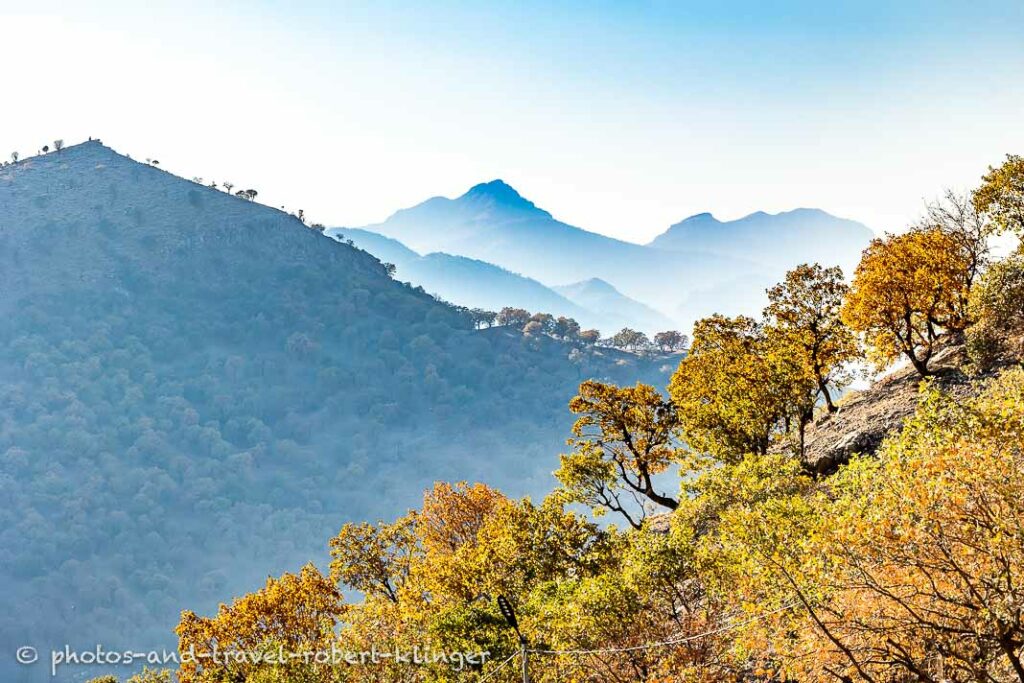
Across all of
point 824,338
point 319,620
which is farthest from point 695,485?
point 319,620

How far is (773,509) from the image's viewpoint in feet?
70.6

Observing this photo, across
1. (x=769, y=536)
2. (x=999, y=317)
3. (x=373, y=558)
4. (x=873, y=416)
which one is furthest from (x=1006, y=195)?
(x=373, y=558)

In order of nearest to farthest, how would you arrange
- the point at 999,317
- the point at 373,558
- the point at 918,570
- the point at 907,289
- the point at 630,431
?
1. the point at 918,570
2. the point at 999,317
3. the point at 907,289
4. the point at 630,431
5. the point at 373,558

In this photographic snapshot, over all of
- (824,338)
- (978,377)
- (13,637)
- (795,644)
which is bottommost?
(795,644)

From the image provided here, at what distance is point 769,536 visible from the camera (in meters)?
18.7

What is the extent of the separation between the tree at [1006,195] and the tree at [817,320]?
30.3ft

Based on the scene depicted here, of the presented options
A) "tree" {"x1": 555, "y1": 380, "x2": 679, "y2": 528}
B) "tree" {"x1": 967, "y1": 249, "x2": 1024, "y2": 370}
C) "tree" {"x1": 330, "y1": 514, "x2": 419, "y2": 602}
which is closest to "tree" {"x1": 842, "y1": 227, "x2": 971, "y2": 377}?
"tree" {"x1": 967, "y1": 249, "x2": 1024, "y2": 370}

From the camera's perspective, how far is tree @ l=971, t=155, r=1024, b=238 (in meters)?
41.9

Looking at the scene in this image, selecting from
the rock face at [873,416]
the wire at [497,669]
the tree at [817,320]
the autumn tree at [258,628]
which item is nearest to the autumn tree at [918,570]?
the wire at [497,669]

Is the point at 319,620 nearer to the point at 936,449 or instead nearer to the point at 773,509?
the point at 773,509

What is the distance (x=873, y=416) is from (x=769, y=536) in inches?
1087

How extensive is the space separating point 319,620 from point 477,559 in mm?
20053

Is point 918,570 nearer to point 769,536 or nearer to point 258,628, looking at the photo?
point 769,536

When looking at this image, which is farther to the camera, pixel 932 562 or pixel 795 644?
pixel 795 644
